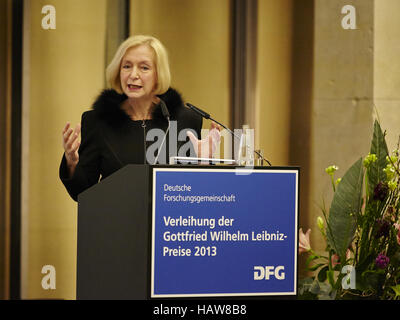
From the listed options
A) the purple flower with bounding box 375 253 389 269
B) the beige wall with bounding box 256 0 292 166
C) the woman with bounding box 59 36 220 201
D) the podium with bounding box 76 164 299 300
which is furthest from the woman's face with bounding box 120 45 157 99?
the beige wall with bounding box 256 0 292 166

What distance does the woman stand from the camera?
3244mm

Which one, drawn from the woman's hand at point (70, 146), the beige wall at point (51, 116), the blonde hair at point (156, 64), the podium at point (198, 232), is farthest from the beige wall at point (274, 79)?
the podium at point (198, 232)

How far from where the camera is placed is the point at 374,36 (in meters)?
4.50

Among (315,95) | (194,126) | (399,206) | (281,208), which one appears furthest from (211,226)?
(315,95)

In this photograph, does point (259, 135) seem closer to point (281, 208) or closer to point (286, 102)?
point (286, 102)

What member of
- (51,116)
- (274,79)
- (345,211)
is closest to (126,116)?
(345,211)

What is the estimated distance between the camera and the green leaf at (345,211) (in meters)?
2.61

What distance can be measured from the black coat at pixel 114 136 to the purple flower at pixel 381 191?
38.8 inches

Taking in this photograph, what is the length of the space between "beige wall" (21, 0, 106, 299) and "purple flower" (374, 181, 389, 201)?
8.87 feet

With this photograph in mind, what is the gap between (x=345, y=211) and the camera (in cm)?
262

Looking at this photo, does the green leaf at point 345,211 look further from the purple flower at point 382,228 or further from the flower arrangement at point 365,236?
the purple flower at point 382,228

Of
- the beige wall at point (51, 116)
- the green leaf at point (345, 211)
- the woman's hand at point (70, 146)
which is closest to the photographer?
the green leaf at point (345, 211)

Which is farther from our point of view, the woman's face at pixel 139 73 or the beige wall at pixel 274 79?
the beige wall at pixel 274 79

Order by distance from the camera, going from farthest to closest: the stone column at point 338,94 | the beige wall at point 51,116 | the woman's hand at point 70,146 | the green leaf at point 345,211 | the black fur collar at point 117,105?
the beige wall at point 51,116 < the stone column at point 338,94 < the black fur collar at point 117,105 < the woman's hand at point 70,146 < the green leaf at point 345,211
